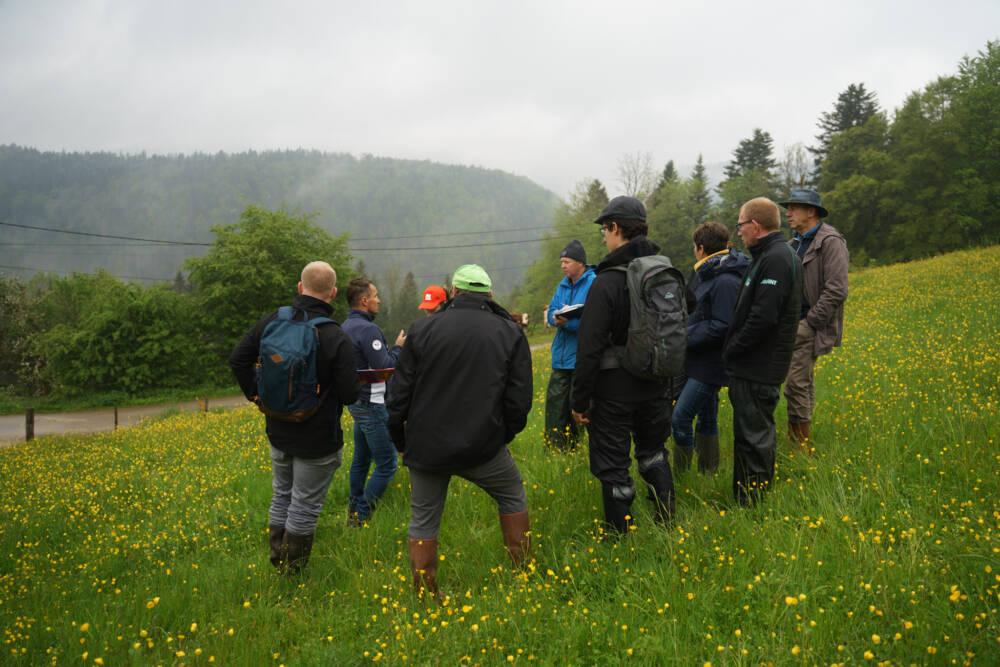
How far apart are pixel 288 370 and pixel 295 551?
1.40 meters

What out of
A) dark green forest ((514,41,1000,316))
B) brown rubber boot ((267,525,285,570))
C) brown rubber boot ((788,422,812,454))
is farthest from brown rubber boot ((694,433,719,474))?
dark green forest ((514,41,1000,316))

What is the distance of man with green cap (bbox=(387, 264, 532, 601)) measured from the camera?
2936 millimetres

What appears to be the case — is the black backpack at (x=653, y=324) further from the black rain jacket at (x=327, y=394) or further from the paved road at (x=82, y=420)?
the paved road at (x=82, y=420)

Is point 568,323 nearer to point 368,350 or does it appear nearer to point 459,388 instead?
point 368,350

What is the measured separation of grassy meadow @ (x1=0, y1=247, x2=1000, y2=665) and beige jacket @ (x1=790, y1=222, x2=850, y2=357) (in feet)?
2.95

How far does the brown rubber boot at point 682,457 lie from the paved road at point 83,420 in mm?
19409

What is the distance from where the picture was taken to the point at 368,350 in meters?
4.52

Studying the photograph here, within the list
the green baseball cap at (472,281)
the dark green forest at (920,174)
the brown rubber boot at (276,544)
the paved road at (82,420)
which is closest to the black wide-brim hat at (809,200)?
the green baseball cap at (472,281)

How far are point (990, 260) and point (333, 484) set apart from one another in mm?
21998

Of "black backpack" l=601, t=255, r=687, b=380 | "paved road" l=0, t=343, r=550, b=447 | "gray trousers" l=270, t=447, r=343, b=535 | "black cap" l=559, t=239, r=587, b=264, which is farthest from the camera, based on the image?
"paved road" l=0, t=343, r=550, b=447

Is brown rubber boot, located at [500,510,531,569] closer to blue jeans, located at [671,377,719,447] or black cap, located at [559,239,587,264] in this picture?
blue jeans, located at [671,377,719,447]

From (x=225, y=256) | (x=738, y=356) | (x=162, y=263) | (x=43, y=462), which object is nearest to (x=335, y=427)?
(x=738, y=356)

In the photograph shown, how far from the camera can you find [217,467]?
24.4ft

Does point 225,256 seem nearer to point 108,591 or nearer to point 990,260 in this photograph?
point 108,591
